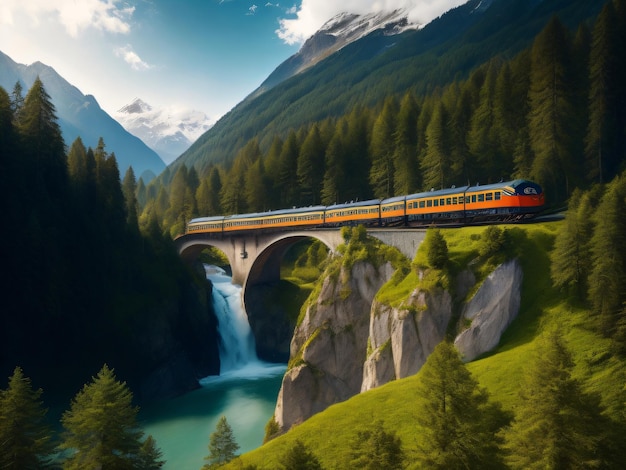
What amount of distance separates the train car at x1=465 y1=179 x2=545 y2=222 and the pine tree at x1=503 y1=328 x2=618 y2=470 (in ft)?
87.2

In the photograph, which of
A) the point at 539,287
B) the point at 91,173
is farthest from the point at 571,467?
the point at 91,173

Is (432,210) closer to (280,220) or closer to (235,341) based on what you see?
(280,220)

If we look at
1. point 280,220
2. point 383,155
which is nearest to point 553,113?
point 383,155

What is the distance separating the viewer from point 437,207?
1925 inches

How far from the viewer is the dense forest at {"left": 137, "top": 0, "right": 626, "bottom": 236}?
53656mm

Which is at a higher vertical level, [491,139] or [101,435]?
[491,139]

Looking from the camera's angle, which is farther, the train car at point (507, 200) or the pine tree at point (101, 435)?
the train car at point (507, 200)

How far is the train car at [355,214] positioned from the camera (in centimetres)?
5819

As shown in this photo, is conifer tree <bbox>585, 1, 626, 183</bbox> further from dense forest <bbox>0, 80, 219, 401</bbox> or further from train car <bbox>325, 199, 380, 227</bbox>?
dense forest <bbox>0, 80, 219, 401</bbox>

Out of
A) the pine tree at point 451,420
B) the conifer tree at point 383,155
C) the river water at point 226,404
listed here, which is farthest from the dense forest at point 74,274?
the pine tree at point 451,420

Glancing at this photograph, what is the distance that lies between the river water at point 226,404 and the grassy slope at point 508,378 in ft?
58.5

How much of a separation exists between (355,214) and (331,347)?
22.3 m

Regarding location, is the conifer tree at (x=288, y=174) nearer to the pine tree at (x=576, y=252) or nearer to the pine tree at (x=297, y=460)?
the pine tree at (x=576, y=252)

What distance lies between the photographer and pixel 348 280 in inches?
1822
